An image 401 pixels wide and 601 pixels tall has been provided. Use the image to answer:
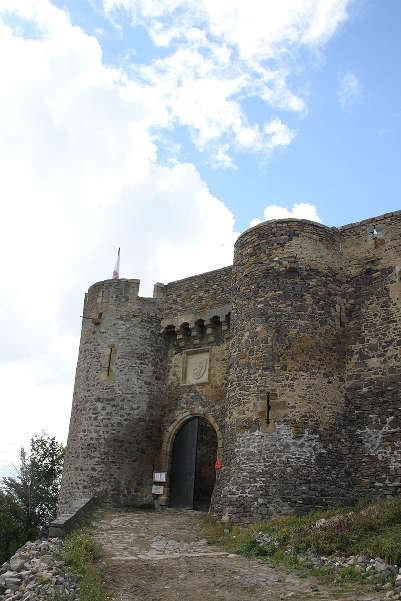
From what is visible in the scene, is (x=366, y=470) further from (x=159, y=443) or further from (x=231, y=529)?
(x=159, y=443)

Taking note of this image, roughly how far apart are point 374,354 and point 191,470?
19.6 ft

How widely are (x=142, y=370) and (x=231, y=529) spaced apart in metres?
5.91

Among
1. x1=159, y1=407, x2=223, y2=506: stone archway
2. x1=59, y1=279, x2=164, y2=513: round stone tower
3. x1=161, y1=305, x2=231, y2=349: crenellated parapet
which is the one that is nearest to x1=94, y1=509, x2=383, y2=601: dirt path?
x1=59, y1=279, x2=164, y2=513: round stone tower

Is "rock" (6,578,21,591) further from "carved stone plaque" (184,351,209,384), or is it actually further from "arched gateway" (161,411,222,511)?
"carved stone plaque" (184,351,209,384)

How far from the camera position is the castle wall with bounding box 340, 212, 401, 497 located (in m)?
12.4

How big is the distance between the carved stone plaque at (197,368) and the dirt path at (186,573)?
4.15 metres

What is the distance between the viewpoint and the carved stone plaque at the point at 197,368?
1642 centimetres

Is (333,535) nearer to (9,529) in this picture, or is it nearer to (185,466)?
(185,466)

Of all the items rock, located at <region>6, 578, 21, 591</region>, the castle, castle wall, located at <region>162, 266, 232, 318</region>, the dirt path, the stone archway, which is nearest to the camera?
the dirt path

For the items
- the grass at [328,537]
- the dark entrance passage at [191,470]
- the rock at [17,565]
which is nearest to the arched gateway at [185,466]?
the dark entrance passage at [191,470]

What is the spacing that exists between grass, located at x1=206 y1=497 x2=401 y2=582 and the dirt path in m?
0.34

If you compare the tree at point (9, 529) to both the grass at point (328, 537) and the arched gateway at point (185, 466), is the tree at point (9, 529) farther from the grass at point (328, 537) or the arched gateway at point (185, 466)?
the grass at point (328, 537)

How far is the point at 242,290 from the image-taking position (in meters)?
14.4

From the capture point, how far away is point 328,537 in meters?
9.77
